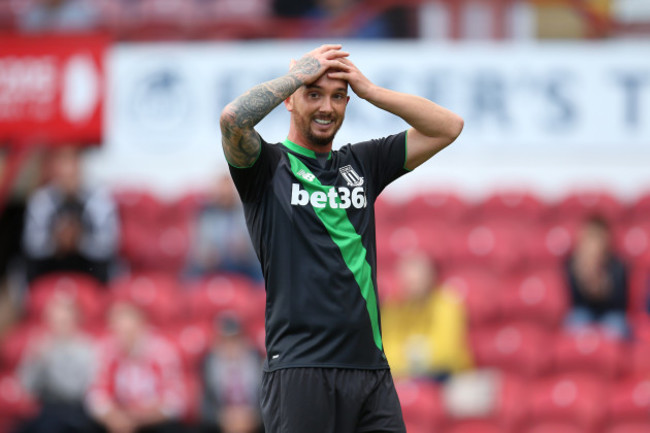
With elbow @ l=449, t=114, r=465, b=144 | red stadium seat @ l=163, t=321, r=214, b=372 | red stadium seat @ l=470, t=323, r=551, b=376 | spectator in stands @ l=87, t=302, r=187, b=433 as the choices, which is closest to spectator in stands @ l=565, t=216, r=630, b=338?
red stadium seat @ l=470, t=323, r=551, b=376

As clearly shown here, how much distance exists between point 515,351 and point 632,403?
1033mm

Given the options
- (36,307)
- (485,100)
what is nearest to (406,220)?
(485,100)

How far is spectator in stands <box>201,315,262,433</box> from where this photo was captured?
7500 millimetres

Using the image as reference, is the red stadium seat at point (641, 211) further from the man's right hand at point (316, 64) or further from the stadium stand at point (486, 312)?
the man's right hand at point (316, 64)

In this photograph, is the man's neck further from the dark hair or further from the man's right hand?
the dark hair

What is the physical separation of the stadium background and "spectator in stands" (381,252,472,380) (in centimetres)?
113

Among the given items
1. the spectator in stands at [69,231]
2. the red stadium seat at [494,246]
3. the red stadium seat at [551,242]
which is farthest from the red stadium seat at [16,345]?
the red stadium seat at [551,242]

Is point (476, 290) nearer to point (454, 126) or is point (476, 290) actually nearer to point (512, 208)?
point (512, 208)

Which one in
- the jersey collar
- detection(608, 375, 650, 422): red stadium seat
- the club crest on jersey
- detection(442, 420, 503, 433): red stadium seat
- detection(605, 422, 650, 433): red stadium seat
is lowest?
detection(605, 422, 650, 433): red stadium seat

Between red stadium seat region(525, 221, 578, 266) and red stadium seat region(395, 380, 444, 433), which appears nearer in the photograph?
red stadium seat region(395, 380, 444, 433)

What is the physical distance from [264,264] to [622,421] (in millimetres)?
4526

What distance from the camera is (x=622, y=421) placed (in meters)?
7.35

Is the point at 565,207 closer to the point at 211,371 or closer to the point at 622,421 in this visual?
the point at 622,421

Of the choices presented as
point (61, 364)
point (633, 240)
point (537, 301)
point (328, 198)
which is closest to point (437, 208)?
point (537, 301)
